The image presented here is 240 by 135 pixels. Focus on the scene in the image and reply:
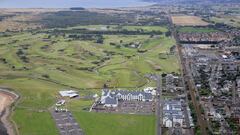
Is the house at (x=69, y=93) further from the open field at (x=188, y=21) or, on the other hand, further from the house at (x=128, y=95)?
the open field at (x=188, y=21)

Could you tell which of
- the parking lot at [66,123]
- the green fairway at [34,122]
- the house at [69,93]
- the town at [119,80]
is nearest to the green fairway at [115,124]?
the town at [119,80]

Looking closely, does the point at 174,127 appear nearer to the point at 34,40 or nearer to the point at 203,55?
the point at 203,55

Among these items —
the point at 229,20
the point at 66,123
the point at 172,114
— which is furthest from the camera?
the point at 229,20

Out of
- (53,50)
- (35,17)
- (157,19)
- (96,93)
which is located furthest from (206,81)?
(35,17)

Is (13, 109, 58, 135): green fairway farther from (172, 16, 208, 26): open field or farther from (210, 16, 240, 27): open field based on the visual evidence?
(210, 16, 240, 27): open field

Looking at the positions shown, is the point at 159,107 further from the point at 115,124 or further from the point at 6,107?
the point at 6,107

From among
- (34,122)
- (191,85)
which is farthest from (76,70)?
(34,122)
